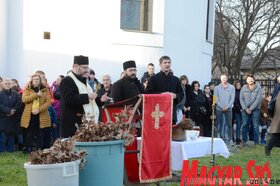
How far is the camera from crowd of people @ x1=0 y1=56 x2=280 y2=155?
664cm

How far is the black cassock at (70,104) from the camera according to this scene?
21.1 feet

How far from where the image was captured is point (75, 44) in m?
13.9

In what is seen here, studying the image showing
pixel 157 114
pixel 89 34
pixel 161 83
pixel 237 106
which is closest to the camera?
pixel 157 114

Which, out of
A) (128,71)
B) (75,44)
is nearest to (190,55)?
(75,44)

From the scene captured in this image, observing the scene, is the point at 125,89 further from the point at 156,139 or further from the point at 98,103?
the point at 156,139

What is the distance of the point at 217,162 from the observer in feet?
32.8

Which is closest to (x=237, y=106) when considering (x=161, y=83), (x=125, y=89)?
(x=161, y=83)

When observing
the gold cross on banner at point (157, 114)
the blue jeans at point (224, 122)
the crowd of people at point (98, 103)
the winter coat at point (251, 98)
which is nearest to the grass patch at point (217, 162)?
the crowd of people at point (98, 103)

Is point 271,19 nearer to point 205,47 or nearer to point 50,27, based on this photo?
point 205,47

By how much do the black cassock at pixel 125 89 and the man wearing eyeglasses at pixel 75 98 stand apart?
893mm

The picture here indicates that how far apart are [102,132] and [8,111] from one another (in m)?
6.08

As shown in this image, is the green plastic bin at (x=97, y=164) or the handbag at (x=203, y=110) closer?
the green plastic bin at (x=97, y=164)

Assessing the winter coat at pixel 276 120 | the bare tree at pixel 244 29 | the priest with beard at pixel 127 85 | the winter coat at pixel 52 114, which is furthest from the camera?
the bare tree at pixel 244 29

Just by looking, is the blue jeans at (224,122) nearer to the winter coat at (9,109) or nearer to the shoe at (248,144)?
the shoe at (248,144)
